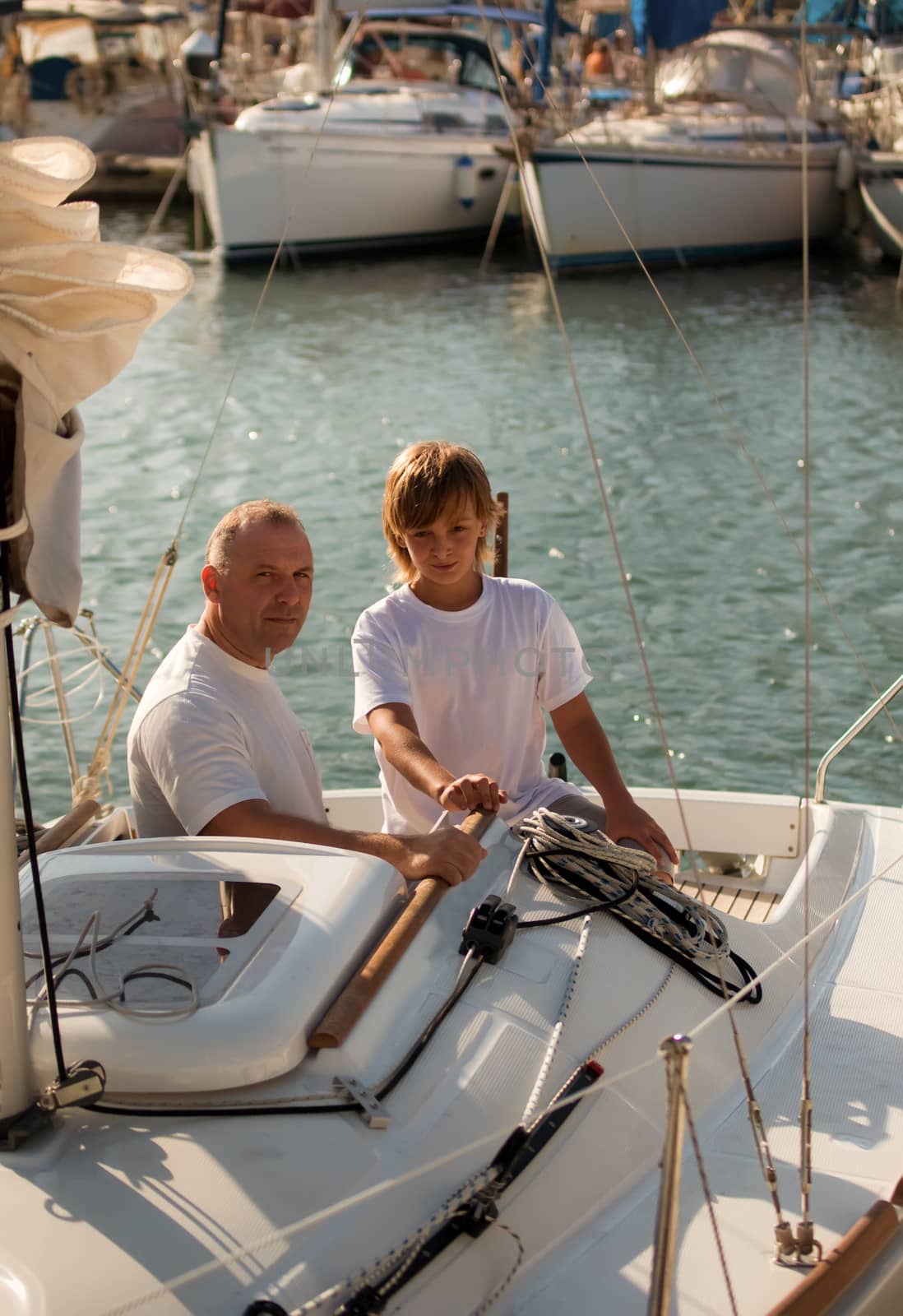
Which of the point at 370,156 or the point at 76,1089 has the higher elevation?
the point at 370,156

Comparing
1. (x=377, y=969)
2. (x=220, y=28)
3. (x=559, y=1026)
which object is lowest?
(x=559, y=1026)

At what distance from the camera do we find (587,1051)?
235 centimetres

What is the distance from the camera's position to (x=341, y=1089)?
203 centimetres

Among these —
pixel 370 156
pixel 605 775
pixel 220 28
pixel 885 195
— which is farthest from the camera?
pixel 370 156

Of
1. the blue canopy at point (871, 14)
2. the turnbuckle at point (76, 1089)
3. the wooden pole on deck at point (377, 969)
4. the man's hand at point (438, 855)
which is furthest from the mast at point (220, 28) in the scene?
the turnbuckle at point (76, 1089)

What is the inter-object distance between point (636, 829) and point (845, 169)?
20564 mm

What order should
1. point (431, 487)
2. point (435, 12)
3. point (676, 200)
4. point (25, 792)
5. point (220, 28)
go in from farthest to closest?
point (435, 12) → point (676, 200) → point (220, 28) → point (431, 487) → point (25, 792)

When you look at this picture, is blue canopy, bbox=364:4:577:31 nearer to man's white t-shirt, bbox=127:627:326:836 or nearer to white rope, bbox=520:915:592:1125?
man's white t-shirt, bbox=127:627:326:836

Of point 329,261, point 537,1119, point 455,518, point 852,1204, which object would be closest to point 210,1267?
point 537,1119

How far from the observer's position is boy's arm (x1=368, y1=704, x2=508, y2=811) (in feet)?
8.49

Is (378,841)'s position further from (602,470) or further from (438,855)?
(602,470)

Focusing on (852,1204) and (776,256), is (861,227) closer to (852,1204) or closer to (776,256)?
(776,256)

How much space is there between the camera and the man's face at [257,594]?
2.66 meters

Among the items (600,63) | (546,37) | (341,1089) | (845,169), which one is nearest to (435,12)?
(546,37)
